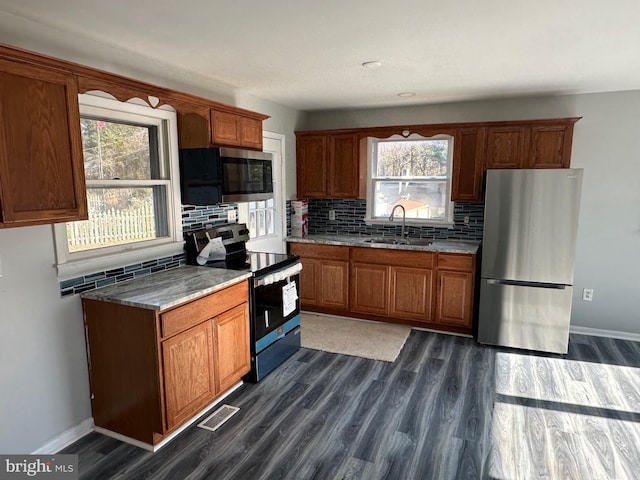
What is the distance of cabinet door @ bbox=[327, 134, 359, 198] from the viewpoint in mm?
4555

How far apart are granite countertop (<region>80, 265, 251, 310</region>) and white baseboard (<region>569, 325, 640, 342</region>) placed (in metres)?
3.34

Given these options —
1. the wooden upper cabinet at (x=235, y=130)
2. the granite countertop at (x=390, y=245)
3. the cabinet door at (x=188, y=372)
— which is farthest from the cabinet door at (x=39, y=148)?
the granite countertop at (x=390, y=245)

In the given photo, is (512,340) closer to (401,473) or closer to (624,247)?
(624,247)

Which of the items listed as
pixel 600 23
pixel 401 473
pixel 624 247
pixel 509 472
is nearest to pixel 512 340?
pixel 624 247

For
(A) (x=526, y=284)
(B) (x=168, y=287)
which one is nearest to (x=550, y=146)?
→ (A) (x=526, y=284)

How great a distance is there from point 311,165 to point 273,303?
6.73ft

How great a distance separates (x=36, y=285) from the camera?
219 centimetres

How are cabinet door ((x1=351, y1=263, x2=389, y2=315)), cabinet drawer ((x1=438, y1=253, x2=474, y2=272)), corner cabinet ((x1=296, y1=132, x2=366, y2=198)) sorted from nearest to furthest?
cabinet drawer ((x1=438, y1=253, x2=474, y2=272)), cabinet door ((x1=351, y1=263, x2=389, y2=315)), corner cabinet ((x1=296, y1=132, x2=366, y2=198))

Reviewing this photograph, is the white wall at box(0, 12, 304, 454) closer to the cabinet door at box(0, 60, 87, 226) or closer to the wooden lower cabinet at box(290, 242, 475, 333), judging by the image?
the cabinet door at box(0, 60, 87, 226)

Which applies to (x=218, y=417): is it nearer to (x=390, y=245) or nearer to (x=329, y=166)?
(x=390, y=245)

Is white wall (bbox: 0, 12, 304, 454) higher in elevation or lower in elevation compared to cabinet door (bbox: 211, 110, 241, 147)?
lower

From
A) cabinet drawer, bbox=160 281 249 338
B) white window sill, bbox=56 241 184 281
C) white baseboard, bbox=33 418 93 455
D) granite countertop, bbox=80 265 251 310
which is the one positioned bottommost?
white baseboard, bbox=33 418 93 455

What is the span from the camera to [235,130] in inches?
129

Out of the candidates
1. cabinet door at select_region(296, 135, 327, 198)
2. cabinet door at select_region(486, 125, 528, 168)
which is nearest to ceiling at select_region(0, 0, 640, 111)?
cabinet door at select_region(486, 125, 528, 168)
